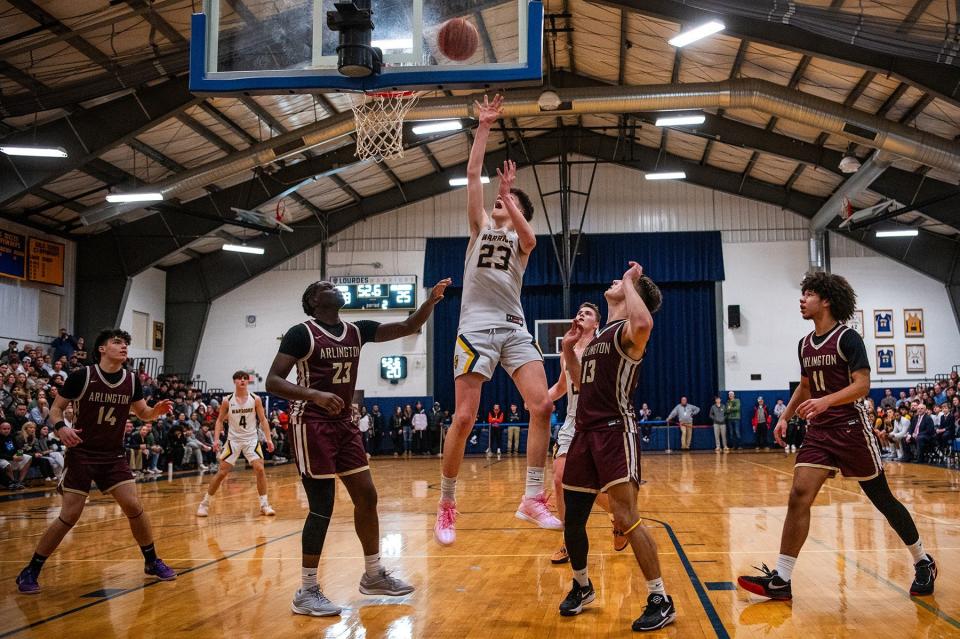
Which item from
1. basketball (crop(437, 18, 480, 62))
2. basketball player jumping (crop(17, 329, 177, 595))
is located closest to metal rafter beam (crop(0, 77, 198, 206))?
basketball (crop(437, 18, 480, 62))

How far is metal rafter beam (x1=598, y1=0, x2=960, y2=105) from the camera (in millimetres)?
15102

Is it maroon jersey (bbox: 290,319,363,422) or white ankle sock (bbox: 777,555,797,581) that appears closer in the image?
white ankle sock (bbox: 777,555,797,581)

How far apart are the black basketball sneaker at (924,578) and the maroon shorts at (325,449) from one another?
141 inches

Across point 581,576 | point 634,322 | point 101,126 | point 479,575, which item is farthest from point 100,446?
point 101,126

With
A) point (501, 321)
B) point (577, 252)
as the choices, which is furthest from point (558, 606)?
point (577, 252)

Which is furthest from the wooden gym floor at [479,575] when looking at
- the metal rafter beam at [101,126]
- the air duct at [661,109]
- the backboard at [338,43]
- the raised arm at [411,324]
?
the air duct at [661,109]

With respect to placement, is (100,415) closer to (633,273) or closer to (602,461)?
(602,461)

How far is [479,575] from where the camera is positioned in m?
6.18

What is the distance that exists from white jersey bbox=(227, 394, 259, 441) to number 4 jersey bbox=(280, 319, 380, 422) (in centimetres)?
630

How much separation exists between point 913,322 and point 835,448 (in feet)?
86.3

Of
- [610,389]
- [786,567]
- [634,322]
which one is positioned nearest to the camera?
[634,322]

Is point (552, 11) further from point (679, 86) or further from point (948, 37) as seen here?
point (948, 37)

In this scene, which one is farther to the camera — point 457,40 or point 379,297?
point 379,297

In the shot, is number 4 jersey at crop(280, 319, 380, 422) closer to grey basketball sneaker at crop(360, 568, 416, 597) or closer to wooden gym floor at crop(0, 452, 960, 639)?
Result: grey basketball sneaker at crop(360, 568, 416, 597)
